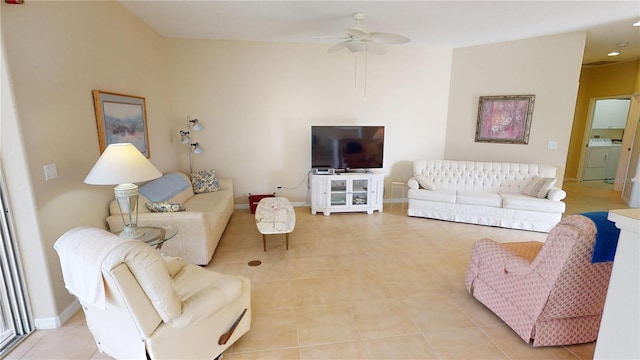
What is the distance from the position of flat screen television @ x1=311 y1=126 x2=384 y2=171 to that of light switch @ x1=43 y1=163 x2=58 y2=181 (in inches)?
128

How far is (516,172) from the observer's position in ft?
15.4

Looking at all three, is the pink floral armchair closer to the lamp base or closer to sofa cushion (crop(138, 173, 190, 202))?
the lamp base

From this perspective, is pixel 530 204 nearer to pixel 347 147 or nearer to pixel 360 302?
pixel 347 147

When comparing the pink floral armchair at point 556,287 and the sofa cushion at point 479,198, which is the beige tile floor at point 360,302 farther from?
the sofa cushion at point 479,198

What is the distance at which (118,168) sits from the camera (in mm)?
2217

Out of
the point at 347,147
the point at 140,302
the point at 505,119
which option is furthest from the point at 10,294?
the point at 505,119

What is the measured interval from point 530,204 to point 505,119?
1.56 meters

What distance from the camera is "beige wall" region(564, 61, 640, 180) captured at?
6078 millimetres

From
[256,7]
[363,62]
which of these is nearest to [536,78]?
[363,62]

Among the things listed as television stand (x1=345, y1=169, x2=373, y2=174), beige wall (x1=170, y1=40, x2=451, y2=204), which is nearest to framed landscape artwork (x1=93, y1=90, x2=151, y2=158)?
beige wall (x1=170, y1=40, x2=451, y2=204)

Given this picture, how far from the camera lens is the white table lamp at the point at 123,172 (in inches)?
86.1

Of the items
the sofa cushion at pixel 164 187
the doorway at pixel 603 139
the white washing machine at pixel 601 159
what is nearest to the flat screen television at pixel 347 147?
the sofa cushion at pixel 164 187

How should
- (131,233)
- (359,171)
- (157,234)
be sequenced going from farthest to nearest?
(359,171)
(157,234)
(131,233)

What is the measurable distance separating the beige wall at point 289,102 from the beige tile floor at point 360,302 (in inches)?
50.7
